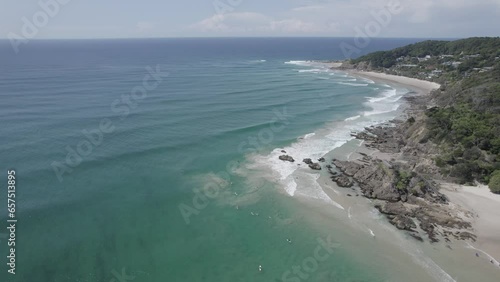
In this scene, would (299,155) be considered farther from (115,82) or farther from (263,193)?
(115,82)

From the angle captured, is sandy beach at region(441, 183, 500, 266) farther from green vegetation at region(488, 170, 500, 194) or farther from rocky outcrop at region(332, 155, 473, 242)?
rocky outcrop at region(332, 155, 473, 242)

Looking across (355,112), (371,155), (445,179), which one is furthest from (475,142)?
(355,112)

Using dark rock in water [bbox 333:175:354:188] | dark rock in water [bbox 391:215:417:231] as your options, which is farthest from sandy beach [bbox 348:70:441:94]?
dark rock in water [bbox 391:215:417:231]

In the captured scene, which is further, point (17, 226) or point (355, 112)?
point (355, 112)

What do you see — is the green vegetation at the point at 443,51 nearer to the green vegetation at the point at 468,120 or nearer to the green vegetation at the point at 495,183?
the green vegetation at the point at 468,120

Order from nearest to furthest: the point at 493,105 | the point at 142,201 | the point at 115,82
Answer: the point at 142,201 → the point at 493,105 → the point at 115,82

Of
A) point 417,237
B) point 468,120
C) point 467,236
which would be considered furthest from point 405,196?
point 468,120

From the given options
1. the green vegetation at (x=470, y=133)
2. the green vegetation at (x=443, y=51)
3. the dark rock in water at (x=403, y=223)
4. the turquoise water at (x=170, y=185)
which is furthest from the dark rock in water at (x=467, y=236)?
the green vegetation at (x=443, y=51)
